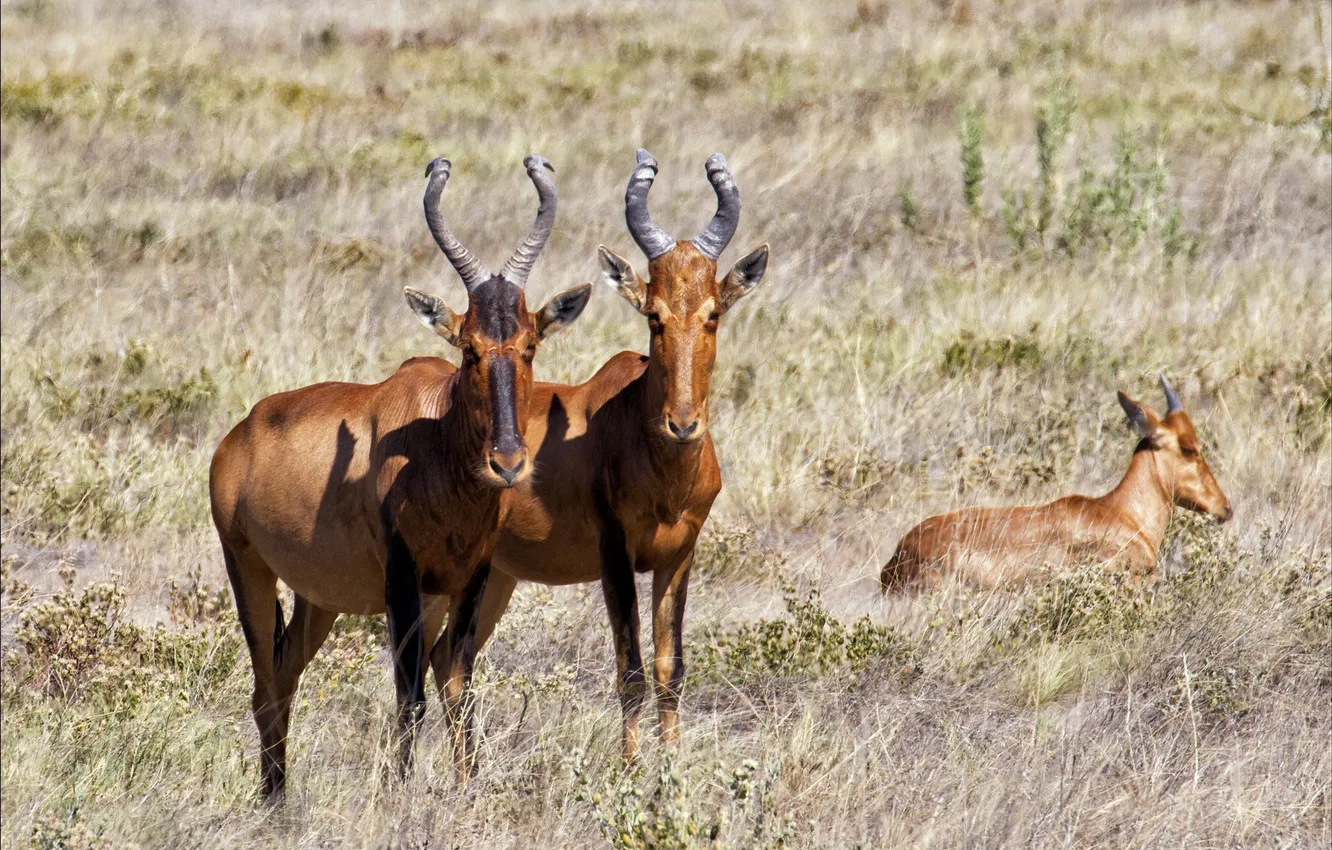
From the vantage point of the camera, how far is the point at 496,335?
16.8 feet

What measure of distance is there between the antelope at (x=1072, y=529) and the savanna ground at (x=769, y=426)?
0.69ft

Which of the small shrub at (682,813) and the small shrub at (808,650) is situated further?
the small shrub at (808,650)

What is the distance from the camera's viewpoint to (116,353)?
1113cm

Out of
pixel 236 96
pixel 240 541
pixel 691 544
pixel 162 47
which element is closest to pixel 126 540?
pixel 240 541

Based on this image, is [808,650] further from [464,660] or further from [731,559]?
[464,660]

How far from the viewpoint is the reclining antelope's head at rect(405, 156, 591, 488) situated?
16.6 ft

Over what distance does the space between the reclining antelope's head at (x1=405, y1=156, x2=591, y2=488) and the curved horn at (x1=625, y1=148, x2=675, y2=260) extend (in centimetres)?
45

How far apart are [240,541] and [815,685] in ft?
7.51

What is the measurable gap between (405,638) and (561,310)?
1.22 m

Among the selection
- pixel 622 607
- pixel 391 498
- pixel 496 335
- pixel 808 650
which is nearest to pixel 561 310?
pixel 496 335

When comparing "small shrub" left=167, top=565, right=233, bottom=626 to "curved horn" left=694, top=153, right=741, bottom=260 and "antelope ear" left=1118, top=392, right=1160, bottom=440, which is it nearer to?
"curved horn" left=694, top=153, right=741, bottom=260

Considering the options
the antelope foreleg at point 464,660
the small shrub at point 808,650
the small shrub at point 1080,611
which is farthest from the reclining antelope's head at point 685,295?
the small shrub at point 1080,611

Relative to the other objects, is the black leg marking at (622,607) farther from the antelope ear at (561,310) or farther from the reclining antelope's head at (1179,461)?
the reclining antelope's head at (1179,461)

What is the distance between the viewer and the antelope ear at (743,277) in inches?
229
